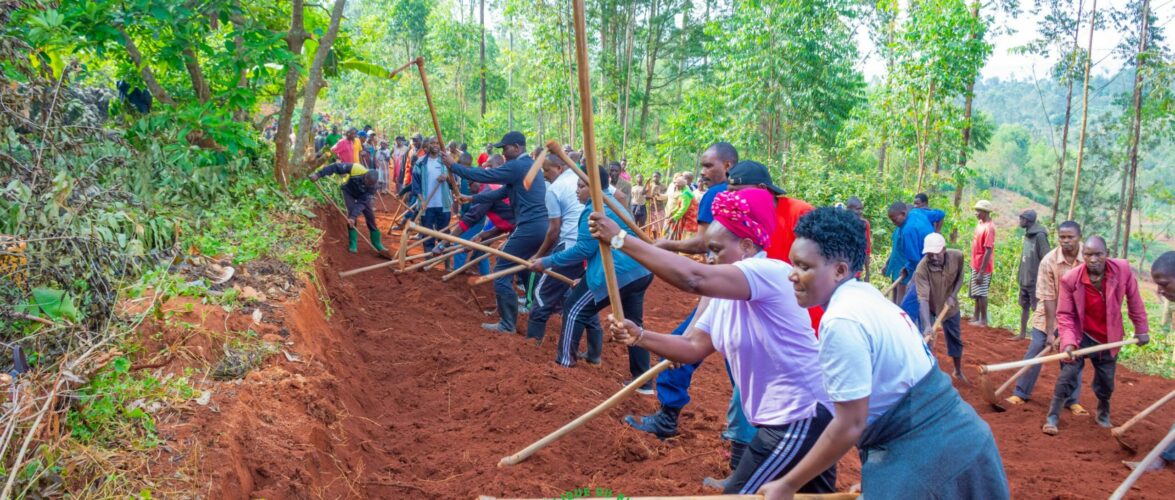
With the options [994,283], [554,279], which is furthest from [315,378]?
[994,283]

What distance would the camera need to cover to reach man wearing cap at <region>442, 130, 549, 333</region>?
25.6 feet

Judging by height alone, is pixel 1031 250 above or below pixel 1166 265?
below

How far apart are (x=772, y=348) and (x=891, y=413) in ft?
2.24

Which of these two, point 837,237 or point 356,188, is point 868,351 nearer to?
point 837,237

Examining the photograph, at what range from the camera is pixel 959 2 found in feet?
43.3

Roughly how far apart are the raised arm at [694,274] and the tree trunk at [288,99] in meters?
7.06

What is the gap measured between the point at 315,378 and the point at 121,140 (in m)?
3.87

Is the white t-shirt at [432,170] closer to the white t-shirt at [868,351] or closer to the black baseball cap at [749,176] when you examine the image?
the black baseball cap at [749,176]

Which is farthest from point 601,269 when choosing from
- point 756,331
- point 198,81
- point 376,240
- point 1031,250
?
point 1031,250

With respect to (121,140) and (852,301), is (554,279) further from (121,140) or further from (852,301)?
(852,301)

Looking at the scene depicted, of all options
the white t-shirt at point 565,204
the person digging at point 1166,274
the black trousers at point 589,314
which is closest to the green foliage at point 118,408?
the black trousers at point 589,314

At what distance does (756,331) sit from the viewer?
10.2 ft

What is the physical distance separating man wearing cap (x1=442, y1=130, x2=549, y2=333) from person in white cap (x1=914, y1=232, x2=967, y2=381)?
12.8 ft

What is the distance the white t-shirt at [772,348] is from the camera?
2979mm
